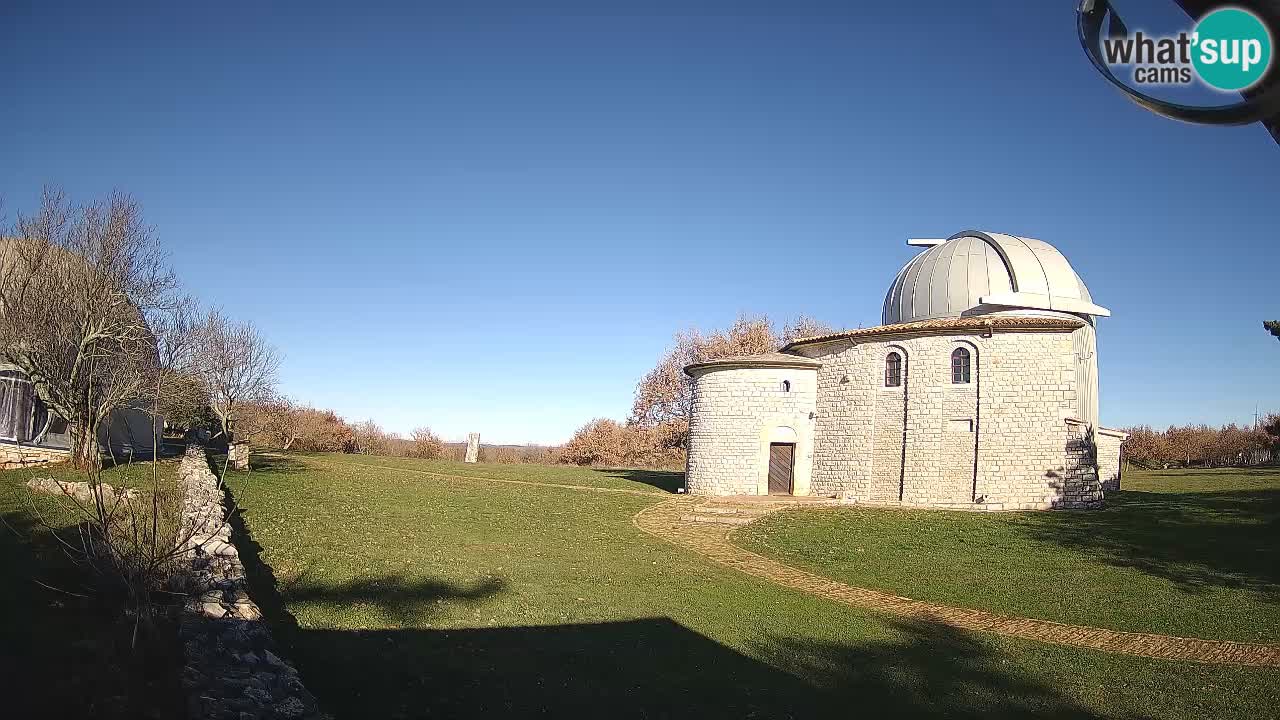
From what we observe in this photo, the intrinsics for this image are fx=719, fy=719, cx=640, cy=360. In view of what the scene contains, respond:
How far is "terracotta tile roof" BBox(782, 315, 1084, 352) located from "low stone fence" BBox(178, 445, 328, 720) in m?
19.9

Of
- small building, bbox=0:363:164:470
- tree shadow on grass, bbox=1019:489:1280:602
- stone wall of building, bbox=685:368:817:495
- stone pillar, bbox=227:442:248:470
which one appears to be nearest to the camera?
tree shadow on grass, bbox=1019:489:1280:602

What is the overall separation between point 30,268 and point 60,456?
6.44m

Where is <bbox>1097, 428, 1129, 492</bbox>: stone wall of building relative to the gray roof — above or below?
below

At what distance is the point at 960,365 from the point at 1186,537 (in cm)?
822

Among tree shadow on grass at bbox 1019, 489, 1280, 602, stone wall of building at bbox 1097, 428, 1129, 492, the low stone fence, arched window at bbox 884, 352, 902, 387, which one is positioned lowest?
the low stone fence

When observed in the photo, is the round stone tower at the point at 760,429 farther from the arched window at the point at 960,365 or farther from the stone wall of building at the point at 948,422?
the arched window at the point at 960,365

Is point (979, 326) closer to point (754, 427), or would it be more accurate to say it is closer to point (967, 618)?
point (754, 427)

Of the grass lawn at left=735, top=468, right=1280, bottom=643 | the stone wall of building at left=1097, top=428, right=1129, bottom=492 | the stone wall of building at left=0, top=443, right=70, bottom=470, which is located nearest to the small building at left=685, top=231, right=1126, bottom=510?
the stone wall of building at left=1097, top=428, right=1129, bottom=492

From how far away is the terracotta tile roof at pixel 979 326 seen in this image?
21172 mm

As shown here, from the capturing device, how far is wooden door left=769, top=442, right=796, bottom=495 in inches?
973

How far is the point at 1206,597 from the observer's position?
36.0ft

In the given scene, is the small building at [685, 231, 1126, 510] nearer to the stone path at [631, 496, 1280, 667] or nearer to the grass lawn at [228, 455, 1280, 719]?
the stone path at [631, 496, 1280, 667]

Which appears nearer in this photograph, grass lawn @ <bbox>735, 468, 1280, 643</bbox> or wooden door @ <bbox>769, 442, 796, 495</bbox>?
grass lawn @ <bbox>735, 468, 1280, 643</bbox>

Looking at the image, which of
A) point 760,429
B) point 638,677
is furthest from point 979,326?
point 638,677
